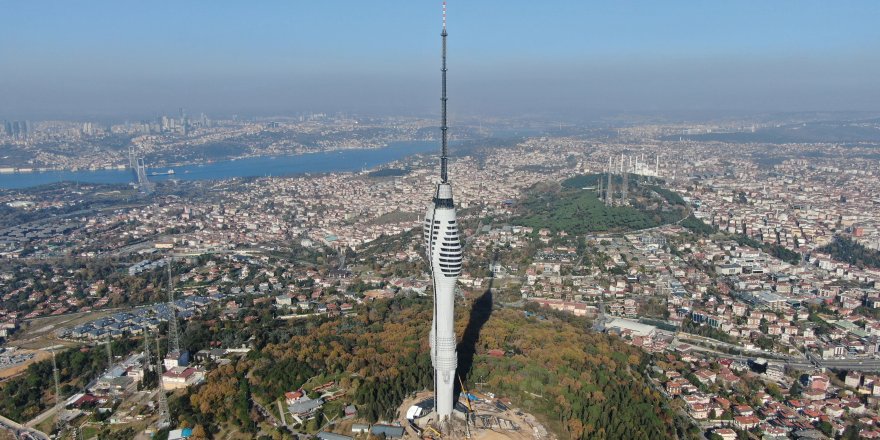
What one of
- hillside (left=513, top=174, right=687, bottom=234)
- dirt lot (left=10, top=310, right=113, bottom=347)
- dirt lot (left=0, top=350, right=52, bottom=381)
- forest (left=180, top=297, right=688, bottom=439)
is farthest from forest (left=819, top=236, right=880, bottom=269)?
dirt lot (left=0, top=350, right=52, bottom=381)

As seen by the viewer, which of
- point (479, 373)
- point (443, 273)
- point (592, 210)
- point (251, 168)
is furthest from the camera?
point (251, 168)

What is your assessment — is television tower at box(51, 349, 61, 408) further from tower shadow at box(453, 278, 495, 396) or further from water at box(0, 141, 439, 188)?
water at box(0, 141, 439, 188)

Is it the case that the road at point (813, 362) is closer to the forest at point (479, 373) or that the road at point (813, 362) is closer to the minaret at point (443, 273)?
the forest at point (479, 373)

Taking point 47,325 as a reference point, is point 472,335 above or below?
above

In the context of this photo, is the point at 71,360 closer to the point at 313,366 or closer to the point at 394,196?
the point at 313,366

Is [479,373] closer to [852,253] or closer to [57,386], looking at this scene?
[57,386]

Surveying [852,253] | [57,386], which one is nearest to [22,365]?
[57,386]
